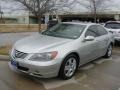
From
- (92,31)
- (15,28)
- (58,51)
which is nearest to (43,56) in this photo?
(58,51)

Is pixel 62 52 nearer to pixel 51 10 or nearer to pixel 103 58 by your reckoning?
pixel 103 58

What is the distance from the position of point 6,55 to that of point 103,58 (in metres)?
3.66

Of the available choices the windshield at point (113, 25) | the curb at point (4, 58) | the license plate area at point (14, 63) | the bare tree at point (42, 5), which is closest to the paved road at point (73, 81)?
the license plate area at point (14, 63)

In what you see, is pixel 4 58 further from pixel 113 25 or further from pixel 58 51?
pixel 113 25

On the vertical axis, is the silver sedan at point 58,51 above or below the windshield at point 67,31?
below

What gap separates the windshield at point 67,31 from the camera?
5.89 meters

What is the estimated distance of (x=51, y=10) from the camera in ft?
29.3

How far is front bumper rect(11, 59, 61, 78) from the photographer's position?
4594mm

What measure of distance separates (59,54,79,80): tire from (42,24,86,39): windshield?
711 millimetres

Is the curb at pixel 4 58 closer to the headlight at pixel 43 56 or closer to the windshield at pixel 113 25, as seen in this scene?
the headlight at pixel 43 56

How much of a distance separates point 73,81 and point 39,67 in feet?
3.63

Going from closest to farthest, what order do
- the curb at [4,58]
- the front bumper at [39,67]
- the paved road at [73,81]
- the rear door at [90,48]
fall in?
the front bumper at [39,67] < the paved road at [73,81] < the rear door at [90,48] < the curb at [4,58]

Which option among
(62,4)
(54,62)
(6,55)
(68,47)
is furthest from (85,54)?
(62,4)

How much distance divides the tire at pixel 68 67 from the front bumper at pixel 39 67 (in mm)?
234
